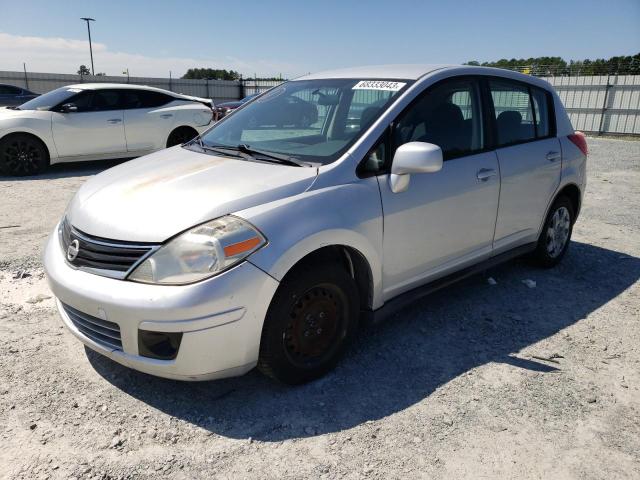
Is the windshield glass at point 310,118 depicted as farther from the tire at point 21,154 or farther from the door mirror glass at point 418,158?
the tire at point 21,154

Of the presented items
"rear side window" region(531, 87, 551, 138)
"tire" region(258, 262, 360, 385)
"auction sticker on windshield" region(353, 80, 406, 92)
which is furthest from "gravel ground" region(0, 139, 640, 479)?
"auction sticker on windshield" region(353, 80, 406, 92)

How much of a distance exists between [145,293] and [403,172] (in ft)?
5.09

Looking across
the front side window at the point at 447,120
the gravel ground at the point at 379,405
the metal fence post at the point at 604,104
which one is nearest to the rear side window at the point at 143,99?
the gravel ground at the point at 379,405

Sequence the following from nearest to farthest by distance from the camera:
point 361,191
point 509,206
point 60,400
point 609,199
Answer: point 60,400 < point 361,191 < point 509,206 < point 609,199

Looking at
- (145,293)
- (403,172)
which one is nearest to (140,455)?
(145,293)

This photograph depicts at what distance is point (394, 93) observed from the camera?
3293 millimetres

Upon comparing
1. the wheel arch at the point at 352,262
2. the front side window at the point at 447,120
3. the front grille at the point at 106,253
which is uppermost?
the front side window at the point at 447,120

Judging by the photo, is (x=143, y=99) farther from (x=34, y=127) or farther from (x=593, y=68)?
(x=593, y=68)

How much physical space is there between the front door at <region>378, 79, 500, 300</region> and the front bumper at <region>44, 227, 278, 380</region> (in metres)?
0.98

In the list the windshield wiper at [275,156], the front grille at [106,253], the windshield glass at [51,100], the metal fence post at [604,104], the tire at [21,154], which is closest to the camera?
the front grille at [106,253]

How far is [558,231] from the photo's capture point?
479cm

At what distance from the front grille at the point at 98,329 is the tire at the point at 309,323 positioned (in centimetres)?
A: 72

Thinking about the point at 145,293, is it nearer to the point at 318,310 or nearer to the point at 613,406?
the point at 318,310

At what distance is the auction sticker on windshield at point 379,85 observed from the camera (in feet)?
11.0
